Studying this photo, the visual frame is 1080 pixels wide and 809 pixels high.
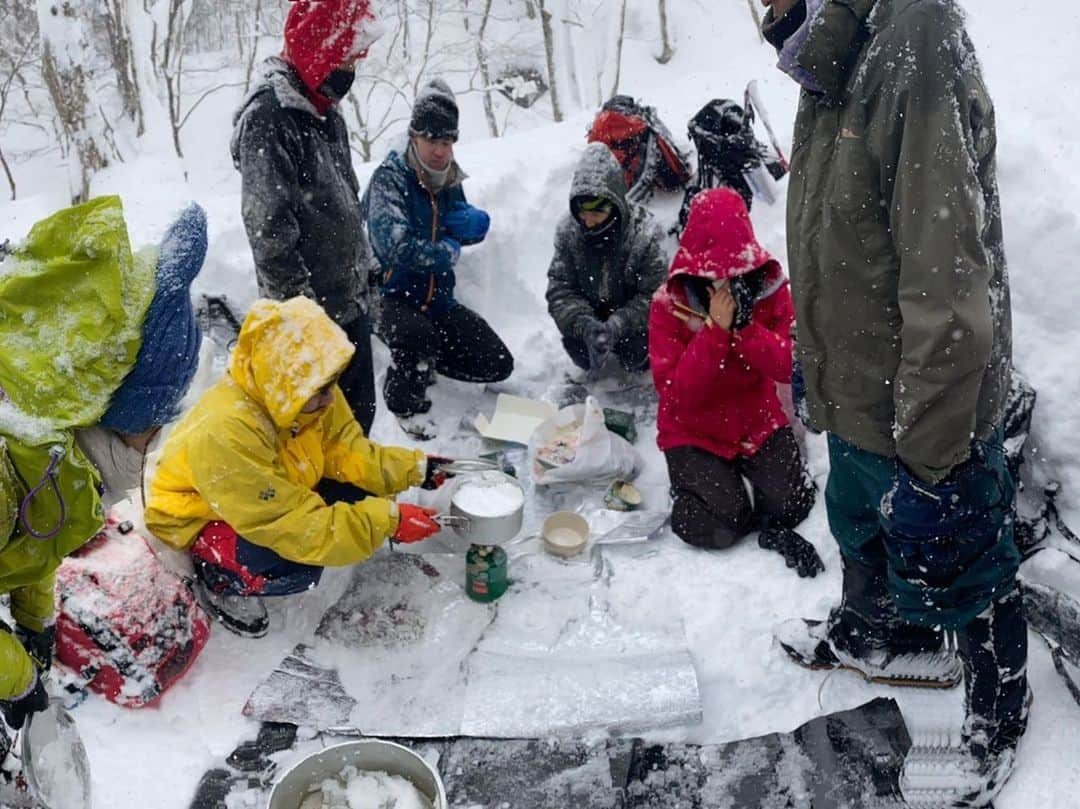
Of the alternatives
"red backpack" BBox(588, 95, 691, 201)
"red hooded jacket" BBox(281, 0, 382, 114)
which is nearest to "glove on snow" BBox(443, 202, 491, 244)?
"red backpack" BBox(588, 95, 691, 201)

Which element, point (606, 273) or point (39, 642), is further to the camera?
point (606, 273)

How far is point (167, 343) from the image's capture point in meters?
1.58

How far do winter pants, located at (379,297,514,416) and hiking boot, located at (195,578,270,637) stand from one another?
4.75 ft

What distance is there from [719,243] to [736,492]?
90 cm

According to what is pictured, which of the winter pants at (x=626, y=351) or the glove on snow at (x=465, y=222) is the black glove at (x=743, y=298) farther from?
the glove on snow at (x=465, y=222)

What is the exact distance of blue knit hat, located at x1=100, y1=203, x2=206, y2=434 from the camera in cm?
157

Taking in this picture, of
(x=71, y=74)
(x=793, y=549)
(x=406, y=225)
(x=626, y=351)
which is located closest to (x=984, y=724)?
(x=793, y=549)

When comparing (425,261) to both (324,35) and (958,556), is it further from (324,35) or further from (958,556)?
(958,556)

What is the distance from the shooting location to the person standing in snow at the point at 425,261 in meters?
3.86

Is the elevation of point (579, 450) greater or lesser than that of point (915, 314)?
lesser

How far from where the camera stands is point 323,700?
2.55m

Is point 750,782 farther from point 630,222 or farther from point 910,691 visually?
point 630,222

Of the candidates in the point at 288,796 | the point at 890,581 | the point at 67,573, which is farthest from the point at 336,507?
the point at 890,581

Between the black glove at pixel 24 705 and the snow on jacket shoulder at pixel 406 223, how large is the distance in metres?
2.50
